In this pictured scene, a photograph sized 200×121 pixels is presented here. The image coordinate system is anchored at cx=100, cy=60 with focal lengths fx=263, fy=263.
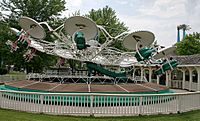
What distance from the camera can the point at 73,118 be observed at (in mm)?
11727

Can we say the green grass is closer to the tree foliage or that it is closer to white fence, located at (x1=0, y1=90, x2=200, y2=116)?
white fence, located at (x1=0, y1=90, x2=200, y2=116)

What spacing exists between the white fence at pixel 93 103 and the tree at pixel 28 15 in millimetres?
24714

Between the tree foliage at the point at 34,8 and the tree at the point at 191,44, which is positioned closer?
the tree foliage at the point at 34,8

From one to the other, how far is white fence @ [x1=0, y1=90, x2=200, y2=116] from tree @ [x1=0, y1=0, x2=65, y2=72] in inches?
973

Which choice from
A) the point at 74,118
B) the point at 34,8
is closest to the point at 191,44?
the point at 34,8

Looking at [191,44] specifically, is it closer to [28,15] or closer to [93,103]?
[28,15]

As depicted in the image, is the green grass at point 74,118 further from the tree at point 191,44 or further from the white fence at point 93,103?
the tree at point 191,44

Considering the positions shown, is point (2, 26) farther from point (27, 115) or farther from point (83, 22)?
point (27, 115)

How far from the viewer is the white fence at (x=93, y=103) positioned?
12.4 meters

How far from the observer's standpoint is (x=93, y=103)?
490 inches

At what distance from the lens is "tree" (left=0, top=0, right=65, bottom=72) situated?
3679 centimetres

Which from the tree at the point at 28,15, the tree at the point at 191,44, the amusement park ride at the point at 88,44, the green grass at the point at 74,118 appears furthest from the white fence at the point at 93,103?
the tree at the point at 191,44

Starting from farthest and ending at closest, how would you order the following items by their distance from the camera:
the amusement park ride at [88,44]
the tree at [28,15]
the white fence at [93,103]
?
1. the tree at [28,15]
2. the amusement park ride at [88,44]
3. the white fence at [93,103]

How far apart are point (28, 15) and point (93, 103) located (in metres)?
28.8
